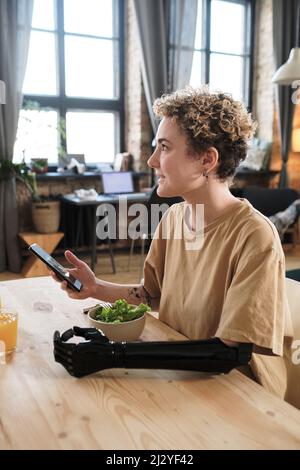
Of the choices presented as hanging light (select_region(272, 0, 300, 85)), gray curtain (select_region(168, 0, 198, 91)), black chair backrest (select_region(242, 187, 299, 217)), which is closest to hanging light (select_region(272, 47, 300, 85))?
hanging light (select_region(272, 0, 300, 85))

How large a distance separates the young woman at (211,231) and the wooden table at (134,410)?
162mm

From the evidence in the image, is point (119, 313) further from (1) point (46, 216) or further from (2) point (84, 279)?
(1) point (46, 216)

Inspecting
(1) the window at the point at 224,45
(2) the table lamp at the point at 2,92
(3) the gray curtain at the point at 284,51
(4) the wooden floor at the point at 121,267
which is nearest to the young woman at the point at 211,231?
(4) the wooden floor at the point at 121,267

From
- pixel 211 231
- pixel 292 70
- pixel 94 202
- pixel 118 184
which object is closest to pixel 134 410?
pixel 211 231

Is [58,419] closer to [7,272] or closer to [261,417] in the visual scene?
[261,417]

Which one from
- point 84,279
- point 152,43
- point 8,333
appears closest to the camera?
point 8,333

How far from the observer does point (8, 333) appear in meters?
1.05

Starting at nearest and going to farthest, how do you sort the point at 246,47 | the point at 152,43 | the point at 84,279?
the point at 84,279 < the point at 152,43 < the point at 246,47

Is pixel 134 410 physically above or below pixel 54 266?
below

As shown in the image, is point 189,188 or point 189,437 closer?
point 189,437

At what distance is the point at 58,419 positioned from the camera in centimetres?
77

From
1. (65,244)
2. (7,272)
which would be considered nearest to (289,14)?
(65,244)

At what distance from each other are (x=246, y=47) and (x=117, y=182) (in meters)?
2.61
